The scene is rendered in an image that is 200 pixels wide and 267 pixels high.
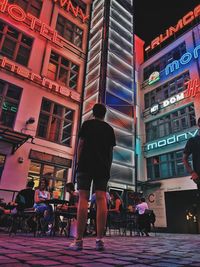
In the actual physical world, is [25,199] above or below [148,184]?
below

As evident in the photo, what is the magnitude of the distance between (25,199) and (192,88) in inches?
670

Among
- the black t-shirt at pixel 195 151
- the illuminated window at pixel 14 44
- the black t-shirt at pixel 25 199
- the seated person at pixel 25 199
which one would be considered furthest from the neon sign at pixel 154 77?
the black t-shirt at pixel 195 151

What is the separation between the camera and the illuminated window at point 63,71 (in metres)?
14.7

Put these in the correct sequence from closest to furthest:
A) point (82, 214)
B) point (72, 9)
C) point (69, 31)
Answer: point (82, 214), point (69, 31), point (72, 9)

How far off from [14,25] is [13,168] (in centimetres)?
884

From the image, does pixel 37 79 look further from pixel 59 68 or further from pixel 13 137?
pixel 13 137

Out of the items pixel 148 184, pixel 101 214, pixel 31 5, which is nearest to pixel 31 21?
pixel 31 5

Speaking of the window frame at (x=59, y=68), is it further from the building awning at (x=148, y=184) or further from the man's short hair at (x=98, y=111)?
the man's short hair at (x=98, y=111)

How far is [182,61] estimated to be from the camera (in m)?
20.4

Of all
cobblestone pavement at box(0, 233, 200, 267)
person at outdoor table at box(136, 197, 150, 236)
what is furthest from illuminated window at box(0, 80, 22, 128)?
cobblestone pavement at box(0, 233, 200, 267)

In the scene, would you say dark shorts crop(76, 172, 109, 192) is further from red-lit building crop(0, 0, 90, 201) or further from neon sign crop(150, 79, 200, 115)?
neon sign crop(150, 79, 200, 115)

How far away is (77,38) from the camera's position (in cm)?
1723

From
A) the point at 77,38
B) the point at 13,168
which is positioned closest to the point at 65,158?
the point at 13,168

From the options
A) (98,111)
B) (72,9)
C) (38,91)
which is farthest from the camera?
(72,9)
